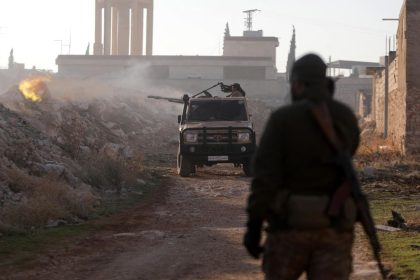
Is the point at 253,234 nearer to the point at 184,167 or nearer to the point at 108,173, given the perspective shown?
the point at 108,173

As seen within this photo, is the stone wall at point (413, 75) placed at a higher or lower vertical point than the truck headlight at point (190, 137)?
higher

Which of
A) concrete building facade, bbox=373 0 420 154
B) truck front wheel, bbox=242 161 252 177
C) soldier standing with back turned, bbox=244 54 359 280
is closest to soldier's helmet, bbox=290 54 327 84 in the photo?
soldier standing with back turned, bbox=244 54 359 280

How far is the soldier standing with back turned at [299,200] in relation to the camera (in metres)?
4.24

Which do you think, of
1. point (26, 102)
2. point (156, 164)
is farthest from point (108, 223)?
point (26, 102)

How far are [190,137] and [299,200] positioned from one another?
55.8 ft

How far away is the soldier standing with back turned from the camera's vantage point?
4.24 metres

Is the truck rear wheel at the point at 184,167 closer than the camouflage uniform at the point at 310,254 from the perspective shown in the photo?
No

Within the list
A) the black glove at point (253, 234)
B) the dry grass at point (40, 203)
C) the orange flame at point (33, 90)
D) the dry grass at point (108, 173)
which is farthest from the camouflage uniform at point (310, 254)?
the orange flame at point (33, 90)

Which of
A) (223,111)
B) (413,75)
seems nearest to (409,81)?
(413,75)

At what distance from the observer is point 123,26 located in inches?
2990

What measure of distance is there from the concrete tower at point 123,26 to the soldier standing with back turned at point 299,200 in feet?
238

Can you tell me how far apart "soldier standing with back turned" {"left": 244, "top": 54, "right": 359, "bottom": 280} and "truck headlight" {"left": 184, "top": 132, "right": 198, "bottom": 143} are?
16767 mm

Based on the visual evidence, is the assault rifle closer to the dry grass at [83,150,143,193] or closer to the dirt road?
the dirt road

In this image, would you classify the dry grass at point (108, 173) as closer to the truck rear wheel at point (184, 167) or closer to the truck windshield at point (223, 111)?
the truck rear wheel at point (184, 167)
